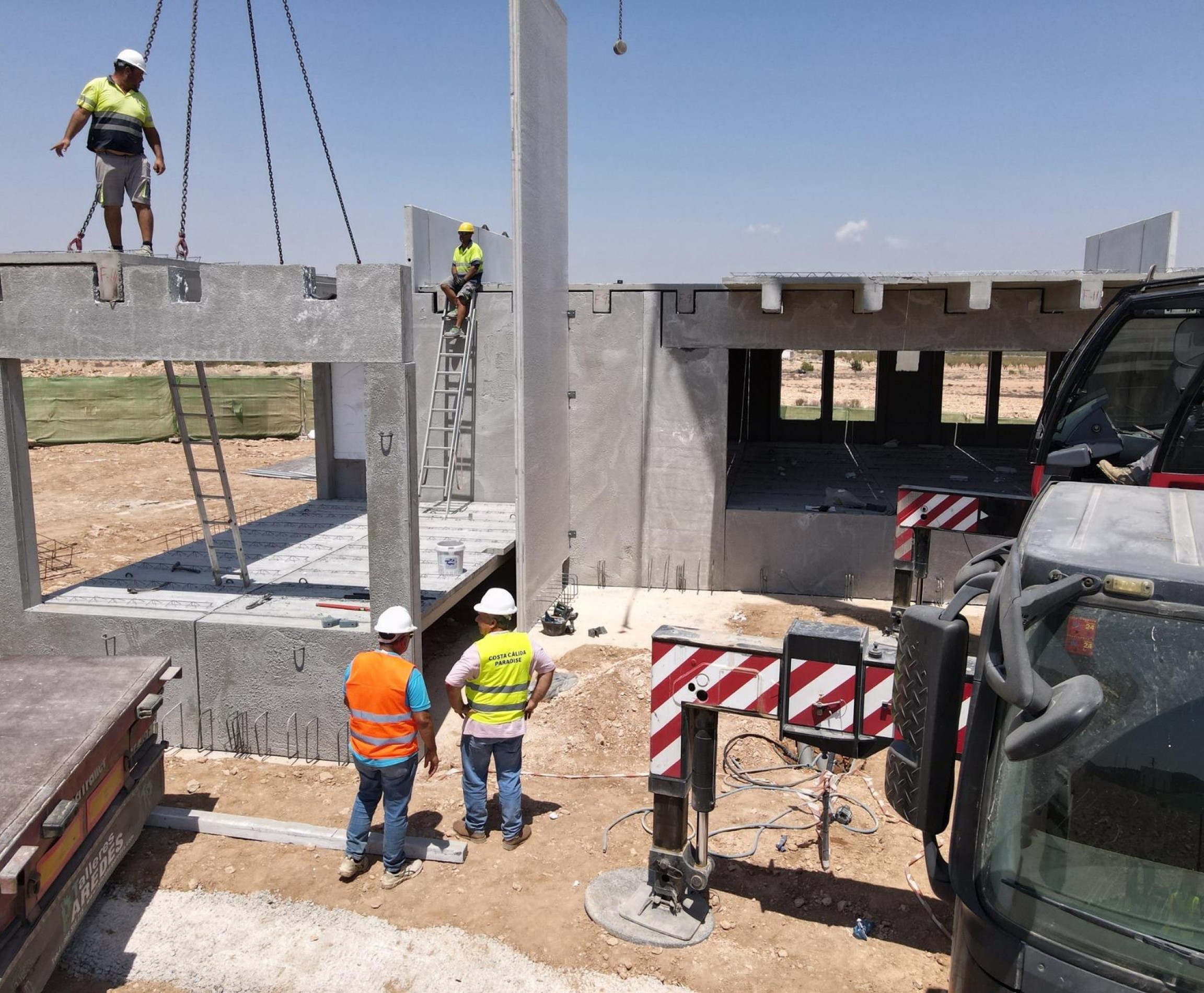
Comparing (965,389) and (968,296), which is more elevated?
(968,296)

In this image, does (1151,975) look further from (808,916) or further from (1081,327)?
(1081,327)

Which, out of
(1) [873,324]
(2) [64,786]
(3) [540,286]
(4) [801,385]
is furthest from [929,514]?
(4) [801,385]

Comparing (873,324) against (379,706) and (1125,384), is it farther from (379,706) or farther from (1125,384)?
(379,706)

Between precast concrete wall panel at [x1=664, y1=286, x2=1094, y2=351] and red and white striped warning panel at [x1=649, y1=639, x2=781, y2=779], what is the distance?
7.49m

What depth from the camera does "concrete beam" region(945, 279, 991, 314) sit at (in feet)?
34.3

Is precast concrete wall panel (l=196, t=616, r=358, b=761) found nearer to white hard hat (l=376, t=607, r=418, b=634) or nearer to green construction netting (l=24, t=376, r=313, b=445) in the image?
white hard hat (l=376, t=607, r=418, b=634)

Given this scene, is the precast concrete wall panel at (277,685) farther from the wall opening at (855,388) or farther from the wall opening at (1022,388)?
the wall opening at (855,388)

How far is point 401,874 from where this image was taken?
588cm

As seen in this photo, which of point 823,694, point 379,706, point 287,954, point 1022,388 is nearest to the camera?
point 823,694

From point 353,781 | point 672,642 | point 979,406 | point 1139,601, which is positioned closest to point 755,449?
point 353,781

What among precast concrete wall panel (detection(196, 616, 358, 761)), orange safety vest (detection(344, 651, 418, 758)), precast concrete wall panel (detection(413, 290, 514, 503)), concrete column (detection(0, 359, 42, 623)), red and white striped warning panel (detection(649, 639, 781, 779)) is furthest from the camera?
precast concrete wall panel (detection(413, 290, 514, 503))

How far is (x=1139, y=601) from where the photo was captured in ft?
8.80

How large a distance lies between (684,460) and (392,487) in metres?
5.82

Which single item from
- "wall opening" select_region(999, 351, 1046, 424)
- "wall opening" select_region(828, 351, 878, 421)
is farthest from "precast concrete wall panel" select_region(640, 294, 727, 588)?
"wall opening" select_region(828, 351, 878, 421)
